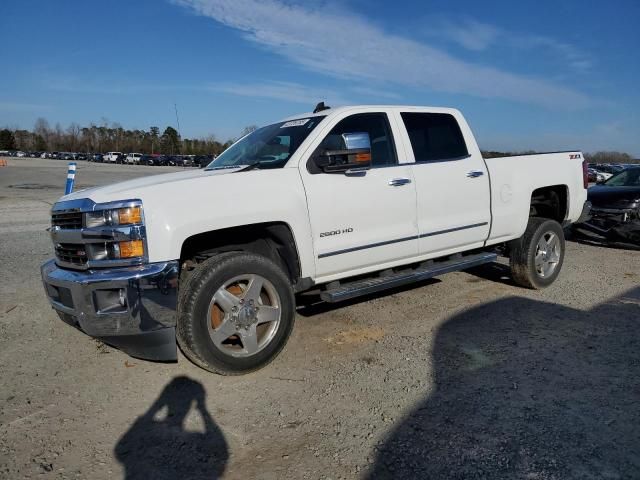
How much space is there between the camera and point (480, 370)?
3.63m

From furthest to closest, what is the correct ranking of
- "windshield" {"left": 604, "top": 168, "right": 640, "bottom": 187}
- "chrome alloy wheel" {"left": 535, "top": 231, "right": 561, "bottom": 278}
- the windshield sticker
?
1. "windshield" {"left": 604, "top": 168, "right": 640, "bottom": 187}
2. "chrome alloy wheel" {"left": 535, "top": 231, "right": 561, "bottom": 278}
3. the windshield sticker

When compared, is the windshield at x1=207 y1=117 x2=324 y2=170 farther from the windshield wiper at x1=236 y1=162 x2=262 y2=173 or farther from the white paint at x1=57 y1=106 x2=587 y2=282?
the white paint at x1=57 y1=106 x2=587 y2=282

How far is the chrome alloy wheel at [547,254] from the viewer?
581 centimetres

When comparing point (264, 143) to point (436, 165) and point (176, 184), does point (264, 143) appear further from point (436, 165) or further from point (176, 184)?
point (436, 165)

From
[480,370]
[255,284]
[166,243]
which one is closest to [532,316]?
[480,370]

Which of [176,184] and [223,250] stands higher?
[176,184]

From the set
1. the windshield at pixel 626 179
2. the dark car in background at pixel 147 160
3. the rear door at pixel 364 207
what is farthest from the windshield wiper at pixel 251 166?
the dark car in background at pixel 147 160

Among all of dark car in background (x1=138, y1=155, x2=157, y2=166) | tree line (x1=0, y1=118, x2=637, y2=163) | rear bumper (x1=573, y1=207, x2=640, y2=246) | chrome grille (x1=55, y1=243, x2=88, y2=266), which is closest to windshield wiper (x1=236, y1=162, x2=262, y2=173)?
chrome grille (x1=55, y1=243, x2=88, y2=266)

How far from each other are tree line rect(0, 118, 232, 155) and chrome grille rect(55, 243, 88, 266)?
367 ft

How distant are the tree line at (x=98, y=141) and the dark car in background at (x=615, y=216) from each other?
108295mm

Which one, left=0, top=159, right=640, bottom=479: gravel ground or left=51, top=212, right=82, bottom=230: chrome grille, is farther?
left=51, top=212, right=82, bottom=230: chrome grille

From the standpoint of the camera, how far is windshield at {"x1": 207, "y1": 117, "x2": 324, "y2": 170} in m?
4.16

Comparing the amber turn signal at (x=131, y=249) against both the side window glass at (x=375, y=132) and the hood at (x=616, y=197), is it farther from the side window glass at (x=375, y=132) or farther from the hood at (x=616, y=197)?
the hood at (x=616, y=197)

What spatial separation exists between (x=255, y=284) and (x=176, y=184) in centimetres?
90
